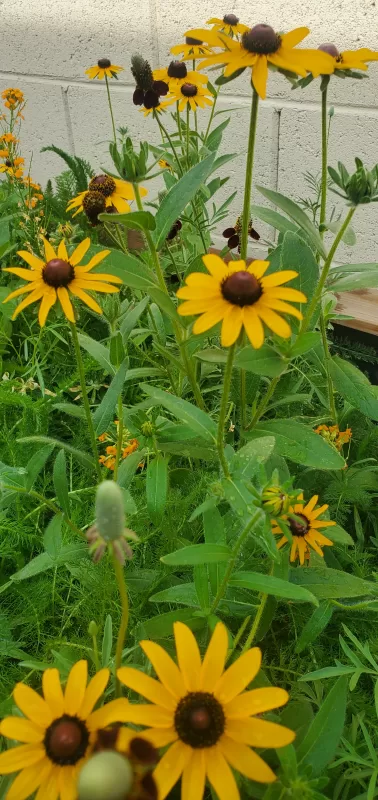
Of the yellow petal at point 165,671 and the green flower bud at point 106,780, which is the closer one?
the green flower bud at point 106,780

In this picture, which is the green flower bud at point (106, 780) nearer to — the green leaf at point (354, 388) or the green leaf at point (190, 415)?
the green leaf at point (190, 415)

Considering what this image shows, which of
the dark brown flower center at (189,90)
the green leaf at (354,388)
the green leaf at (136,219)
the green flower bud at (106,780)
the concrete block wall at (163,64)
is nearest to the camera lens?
the green flower bud at (106,780)

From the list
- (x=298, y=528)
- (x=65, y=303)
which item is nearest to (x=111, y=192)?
(x=65, y=303)

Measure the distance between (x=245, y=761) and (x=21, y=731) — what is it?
0.55 feet

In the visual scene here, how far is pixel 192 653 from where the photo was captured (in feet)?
1.62

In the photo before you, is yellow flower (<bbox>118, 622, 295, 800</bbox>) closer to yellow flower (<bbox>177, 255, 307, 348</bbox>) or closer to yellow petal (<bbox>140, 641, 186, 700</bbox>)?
yellow petal (<bbox>140, 641, 186, 700</bbox>)

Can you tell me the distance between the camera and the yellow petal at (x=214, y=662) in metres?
0.48

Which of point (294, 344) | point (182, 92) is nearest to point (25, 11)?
point (182, 92)

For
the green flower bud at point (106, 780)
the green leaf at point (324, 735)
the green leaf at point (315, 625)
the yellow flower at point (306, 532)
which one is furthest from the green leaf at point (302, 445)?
the green flower bud at point (106, 780)

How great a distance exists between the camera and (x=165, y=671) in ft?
1.58

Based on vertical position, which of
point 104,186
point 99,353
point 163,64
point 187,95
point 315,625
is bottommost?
point 315,625

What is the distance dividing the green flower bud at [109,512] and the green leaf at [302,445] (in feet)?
1.40

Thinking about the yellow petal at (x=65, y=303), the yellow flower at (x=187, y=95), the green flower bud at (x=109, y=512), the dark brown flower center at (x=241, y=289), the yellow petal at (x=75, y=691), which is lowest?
the yellow petal at (x=75, y=691)

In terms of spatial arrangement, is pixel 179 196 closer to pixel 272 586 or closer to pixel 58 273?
pixel 58 273
